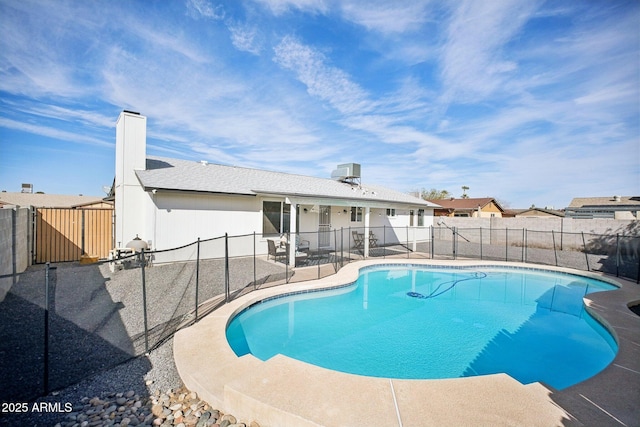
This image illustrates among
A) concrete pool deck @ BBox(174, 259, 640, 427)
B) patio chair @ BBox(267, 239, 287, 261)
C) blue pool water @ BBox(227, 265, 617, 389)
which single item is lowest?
blue pool water @ BBox(227, 265, 617, 389)

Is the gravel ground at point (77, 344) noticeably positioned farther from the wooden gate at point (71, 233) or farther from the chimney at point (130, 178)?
the wooden gate at point (71, 233)

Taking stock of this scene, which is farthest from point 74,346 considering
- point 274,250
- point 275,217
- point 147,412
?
point 275,217

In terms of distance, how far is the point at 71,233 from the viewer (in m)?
10.9

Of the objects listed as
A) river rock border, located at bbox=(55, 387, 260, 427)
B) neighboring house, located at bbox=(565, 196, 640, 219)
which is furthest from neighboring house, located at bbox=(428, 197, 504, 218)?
river rock border, located at bbox=(55, 387, 260, 427)

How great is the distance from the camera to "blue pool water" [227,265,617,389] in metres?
5.09

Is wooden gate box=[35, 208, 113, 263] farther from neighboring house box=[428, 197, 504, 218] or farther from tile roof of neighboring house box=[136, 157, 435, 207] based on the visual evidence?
neighboring house box=[428, 197, 504, 218]

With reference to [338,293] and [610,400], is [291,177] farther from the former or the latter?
[610,400]

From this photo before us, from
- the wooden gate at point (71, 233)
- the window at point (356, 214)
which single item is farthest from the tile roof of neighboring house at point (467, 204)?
the wooden gate at point (71, 233)

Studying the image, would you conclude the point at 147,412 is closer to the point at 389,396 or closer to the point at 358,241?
the point at 389,396

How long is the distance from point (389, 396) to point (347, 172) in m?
16.8

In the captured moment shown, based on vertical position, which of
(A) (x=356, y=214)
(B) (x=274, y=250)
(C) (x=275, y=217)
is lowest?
(B) (x=274, y=250)

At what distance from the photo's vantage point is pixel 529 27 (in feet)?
32.3

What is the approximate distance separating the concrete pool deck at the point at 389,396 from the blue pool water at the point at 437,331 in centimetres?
138

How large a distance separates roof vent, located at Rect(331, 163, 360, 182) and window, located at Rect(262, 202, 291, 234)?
6.85m
